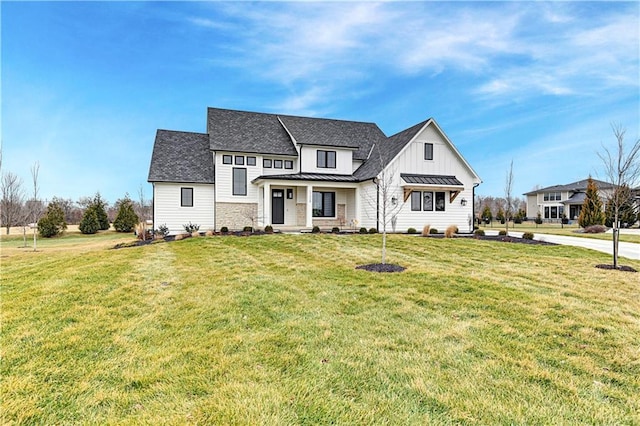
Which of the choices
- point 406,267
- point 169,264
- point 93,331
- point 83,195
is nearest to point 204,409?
point 93,331

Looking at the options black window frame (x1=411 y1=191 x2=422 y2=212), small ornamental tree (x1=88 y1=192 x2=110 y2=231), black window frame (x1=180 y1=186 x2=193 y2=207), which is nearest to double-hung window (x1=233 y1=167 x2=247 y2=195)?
black window frame (x1=180 y1=186 x2=193 y2=207)

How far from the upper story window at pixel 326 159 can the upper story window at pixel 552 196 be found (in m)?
43.9

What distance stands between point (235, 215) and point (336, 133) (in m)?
9.00

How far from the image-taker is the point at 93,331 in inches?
166

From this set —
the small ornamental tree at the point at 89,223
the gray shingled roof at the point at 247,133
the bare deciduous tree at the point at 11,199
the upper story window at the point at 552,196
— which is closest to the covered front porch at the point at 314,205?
the gray shingled roof at the point at 247,133

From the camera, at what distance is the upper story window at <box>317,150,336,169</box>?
21422 mm

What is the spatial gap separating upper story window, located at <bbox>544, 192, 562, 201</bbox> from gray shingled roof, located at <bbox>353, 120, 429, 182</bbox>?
4026 cm

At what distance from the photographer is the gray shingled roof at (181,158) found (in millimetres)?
19609

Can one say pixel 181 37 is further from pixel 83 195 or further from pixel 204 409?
pixel 83 195

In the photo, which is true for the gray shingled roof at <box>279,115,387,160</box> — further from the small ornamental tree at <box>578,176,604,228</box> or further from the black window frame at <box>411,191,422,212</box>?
the small ornamental tree at <box>578,176,604,228</box>

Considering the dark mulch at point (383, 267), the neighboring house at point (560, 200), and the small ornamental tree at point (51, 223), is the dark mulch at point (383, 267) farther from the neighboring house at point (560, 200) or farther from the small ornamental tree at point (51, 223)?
the neighboring house at point (560, 200)

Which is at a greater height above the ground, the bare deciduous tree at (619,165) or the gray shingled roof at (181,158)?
the gray shingled roof at (181,158)

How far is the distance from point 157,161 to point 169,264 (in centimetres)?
1351

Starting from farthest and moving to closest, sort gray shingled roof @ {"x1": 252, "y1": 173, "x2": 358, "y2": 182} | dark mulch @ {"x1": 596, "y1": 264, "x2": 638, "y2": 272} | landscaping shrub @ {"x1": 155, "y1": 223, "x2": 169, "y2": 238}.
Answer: gray shingled roof @ {"x1": 252, "y1": 173, "x2": 358, "y2": 182}
landscaping shrub @ {"x1": 155, "y1": 223, "x2": 169, "y2": 238}
dark mulch @ {"x1": 596, "y1": 264, "x2": 638, "y2": 272}
